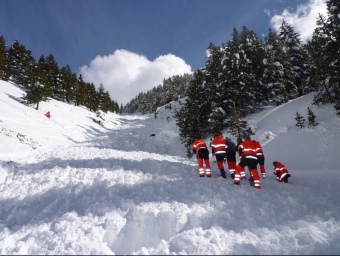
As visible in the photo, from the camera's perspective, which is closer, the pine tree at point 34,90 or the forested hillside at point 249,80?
the forested hillside at point 249,80

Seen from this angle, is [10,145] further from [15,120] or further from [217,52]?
[217,52]

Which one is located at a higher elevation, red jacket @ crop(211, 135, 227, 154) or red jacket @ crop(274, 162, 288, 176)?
red jacket @ crop(211, 135, 227, 154)

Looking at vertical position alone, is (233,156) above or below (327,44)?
below

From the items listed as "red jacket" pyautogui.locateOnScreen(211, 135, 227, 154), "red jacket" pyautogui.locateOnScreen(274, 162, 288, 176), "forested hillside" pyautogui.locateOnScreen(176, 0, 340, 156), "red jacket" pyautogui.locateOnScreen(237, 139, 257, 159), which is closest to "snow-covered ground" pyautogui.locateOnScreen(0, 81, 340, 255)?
"red jacket" pyautogui.locateOnScreen(274, 162, 288, 176)

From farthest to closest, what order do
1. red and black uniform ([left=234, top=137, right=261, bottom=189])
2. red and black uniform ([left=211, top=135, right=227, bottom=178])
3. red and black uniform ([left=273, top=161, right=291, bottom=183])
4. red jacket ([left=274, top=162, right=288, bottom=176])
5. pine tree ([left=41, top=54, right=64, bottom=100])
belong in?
pine tree ([left=41, top=54, right=64, bottom=100]) < red and black uniform ([left=211, top=135, right=227, bottom=178]) < red jacket ([left=274, top=162, right=288, bottom=176]) < red and black uniform ([left=273, top=161, right=291, bottom=183]) < red and black uniform ([left=234, top=137, right=261, bottom=189])

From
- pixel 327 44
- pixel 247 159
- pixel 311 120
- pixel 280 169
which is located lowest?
pixel 280 169

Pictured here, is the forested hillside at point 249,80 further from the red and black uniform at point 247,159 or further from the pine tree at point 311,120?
the red and black uniform at point 247,159

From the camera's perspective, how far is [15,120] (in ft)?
84.9

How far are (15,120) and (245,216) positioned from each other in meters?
26.7

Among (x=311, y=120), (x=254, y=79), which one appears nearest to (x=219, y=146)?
(x=311, y=120)

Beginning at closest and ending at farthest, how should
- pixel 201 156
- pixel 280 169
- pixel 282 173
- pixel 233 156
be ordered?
pixel 282 173
pixel 280 169
pixel 201 156
pixel 233 156

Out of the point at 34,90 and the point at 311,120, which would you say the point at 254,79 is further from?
the point at 34,90

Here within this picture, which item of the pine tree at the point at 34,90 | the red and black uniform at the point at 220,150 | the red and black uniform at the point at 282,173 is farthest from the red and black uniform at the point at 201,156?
the pine tree at the point at 34,90

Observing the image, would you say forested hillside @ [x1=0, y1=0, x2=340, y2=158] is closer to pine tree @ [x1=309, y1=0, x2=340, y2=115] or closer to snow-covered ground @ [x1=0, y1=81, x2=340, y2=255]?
pine tree @ [x1=309, y1=0, x2=340, y2=115]
